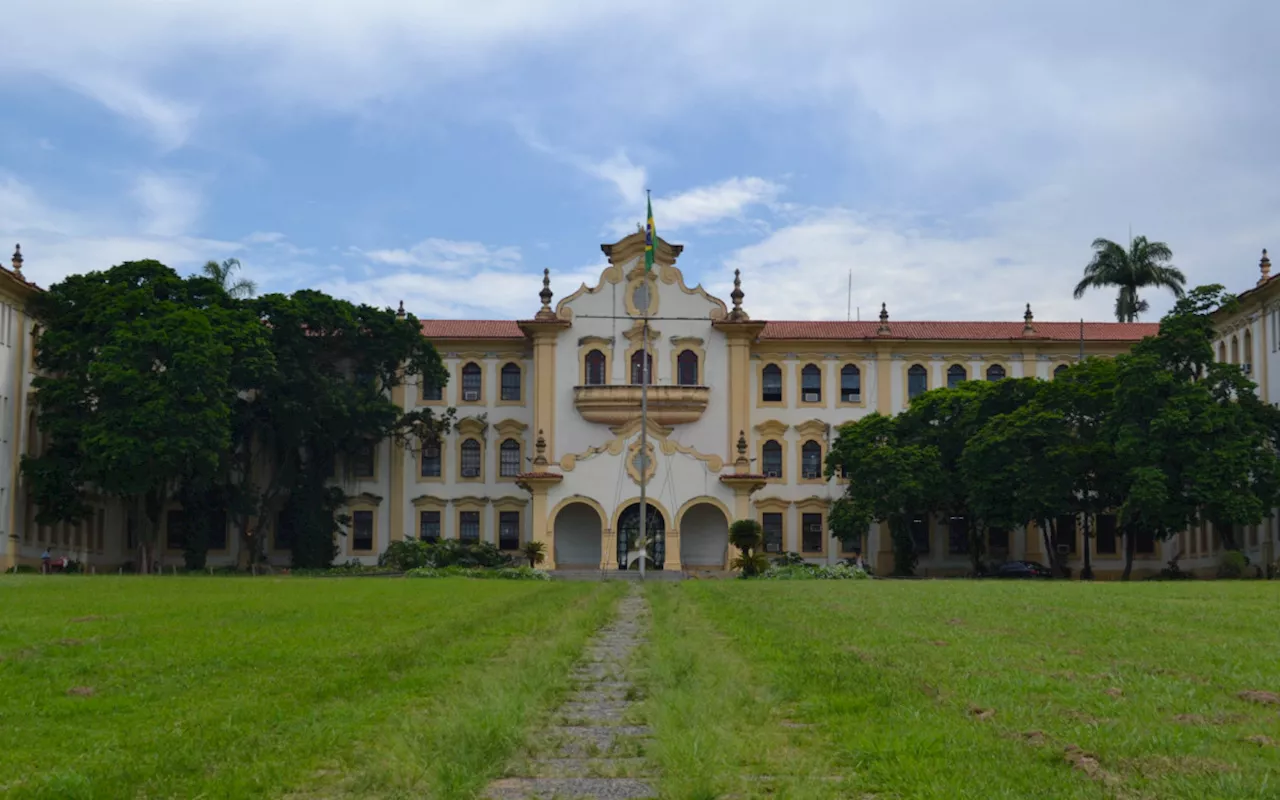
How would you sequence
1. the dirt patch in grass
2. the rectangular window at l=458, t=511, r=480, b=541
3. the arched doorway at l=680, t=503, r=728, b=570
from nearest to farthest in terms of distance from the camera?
the dirt patch in grass < the arched doorway at l=680, t=503, r=728, b=570 < the rectangular window at l=458, t=511, r=480, b=541

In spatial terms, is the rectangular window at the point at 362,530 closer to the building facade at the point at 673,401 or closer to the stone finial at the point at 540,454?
the building facade at the point at 673,401

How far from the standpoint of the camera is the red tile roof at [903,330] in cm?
6962

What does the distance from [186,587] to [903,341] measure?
4323cm

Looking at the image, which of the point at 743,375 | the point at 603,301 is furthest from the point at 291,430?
the point at 743,375

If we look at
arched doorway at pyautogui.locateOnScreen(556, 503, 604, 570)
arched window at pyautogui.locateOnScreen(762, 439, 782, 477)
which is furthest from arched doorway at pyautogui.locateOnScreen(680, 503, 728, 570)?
arched window at pyautogui.locateOnScreen(762, 439, 782, 477)

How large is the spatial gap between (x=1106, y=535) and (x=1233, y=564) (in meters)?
14.1

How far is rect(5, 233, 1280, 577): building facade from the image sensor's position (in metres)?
66.4

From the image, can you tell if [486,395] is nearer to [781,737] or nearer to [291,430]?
[291,430]

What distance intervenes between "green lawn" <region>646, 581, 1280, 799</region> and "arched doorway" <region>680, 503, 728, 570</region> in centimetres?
4074

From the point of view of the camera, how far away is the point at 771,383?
228 feet

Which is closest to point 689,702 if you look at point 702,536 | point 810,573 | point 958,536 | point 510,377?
point 810,573

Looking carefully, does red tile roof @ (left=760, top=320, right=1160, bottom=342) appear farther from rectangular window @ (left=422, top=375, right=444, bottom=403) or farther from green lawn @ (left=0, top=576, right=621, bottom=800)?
green lawn @ (left=0, top=576, right=621, bottom=800)

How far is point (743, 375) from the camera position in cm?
6731

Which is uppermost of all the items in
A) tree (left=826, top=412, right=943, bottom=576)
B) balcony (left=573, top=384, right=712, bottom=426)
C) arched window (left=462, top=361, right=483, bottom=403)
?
arched window (left=462, top=361, right=483, bottom=403)
